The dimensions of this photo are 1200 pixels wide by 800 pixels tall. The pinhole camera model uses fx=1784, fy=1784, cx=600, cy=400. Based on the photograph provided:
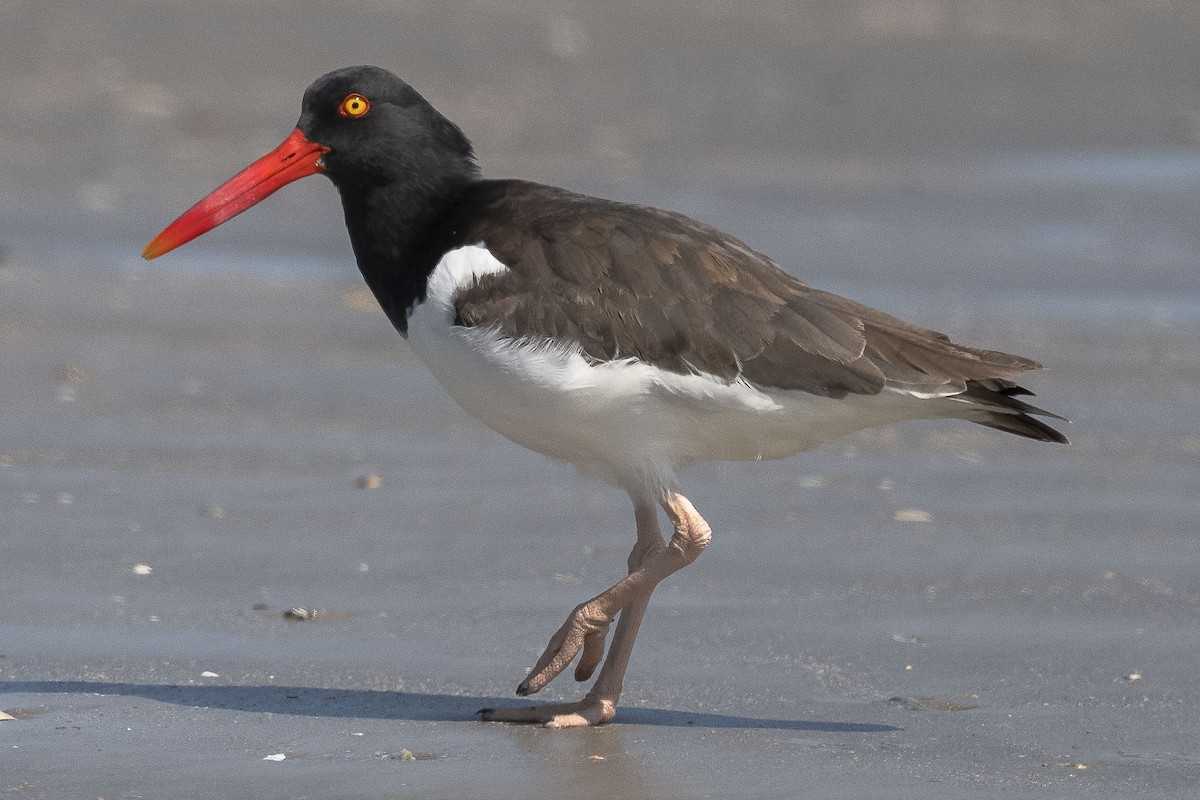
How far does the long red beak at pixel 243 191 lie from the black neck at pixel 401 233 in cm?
21

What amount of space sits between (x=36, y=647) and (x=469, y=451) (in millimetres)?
2495

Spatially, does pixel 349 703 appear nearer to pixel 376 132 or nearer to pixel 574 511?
pixel 376 132

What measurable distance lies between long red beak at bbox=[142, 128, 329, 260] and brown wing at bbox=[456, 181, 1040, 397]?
73cm

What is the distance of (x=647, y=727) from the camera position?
4.46 m

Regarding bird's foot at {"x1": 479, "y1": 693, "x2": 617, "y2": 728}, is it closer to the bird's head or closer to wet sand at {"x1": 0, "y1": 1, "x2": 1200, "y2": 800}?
wet sand at {"x1": 0, "y1": 1, "x2": 1200, "y2": 800}

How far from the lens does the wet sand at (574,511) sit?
13.8ft

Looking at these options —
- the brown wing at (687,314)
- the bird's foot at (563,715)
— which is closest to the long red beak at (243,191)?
the brown wing at (687,314)

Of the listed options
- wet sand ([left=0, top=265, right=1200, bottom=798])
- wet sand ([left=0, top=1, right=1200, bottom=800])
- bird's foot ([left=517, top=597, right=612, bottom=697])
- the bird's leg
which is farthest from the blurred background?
bird's foot ([left=517, top=597, right=612, bottom=697])

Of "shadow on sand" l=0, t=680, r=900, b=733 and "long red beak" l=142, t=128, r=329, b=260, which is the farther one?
"long red beak" l=142, t=128, r=329, b=260

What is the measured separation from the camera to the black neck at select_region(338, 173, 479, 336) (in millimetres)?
4770

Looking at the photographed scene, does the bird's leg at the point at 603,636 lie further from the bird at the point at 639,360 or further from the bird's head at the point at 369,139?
the bird's head at the point at 369,139

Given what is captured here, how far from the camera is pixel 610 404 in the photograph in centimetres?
449

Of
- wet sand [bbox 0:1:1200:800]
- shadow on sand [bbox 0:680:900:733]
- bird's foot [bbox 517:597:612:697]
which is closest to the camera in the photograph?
wet sand [bbox 0:1:1200:800]

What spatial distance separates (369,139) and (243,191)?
0.47 meters
